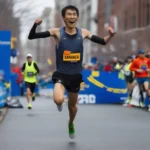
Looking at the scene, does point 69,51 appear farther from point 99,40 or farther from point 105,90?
point 105,90

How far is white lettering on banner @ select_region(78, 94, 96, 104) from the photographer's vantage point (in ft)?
78.4

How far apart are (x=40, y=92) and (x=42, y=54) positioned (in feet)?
293

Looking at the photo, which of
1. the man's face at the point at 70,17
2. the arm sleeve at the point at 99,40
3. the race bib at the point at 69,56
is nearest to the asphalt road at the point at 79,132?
the race bib at the point at 69,56

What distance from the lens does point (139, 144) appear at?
10.6 m

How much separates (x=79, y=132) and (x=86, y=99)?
37.3ft

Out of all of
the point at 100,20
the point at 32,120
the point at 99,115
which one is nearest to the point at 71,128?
the point at 32,120

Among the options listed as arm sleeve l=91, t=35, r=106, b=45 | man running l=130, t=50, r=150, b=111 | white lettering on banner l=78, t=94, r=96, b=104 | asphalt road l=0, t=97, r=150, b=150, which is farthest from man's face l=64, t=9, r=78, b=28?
white lettering on banner l=78, t=94, r=96, b=104

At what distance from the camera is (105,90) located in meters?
24.0

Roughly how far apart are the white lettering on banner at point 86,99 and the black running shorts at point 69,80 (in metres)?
13.4

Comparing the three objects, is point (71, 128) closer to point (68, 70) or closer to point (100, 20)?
point (68, 70)

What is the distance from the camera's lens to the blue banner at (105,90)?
24.0 m

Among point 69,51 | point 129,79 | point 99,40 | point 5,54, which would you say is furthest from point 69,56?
point 129,79

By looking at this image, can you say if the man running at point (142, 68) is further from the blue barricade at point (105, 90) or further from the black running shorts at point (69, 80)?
the black running shorts at point (69, 80)

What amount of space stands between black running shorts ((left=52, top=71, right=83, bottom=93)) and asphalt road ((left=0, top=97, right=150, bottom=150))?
3.01ft
